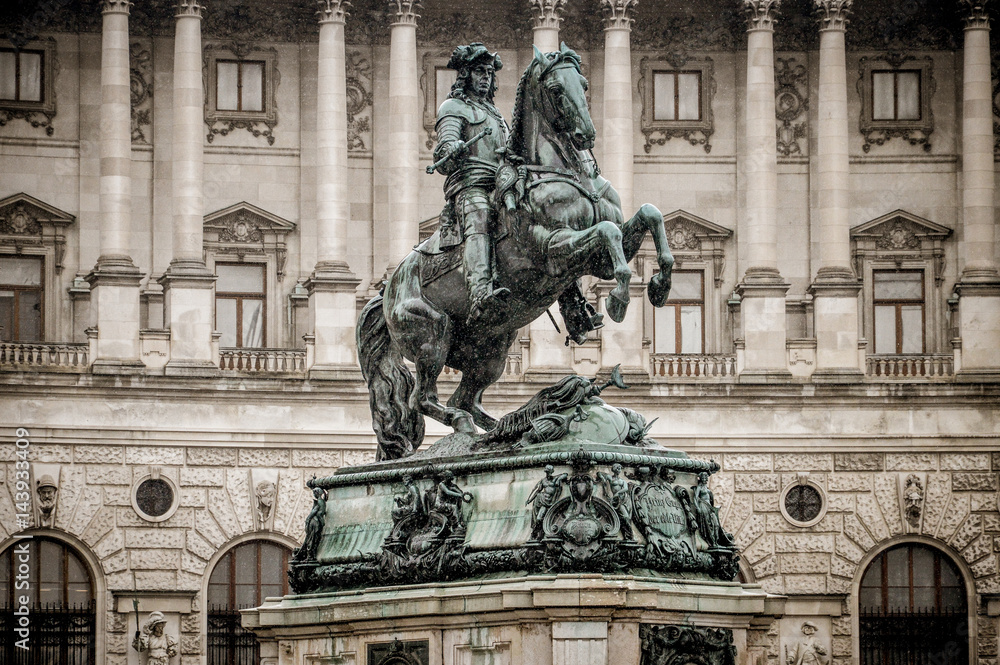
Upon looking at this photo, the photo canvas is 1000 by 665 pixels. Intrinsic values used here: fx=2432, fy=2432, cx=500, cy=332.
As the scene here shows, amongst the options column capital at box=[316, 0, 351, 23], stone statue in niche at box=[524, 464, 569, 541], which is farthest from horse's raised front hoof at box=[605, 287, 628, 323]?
column capital at box=[316, 0, 351, 23]

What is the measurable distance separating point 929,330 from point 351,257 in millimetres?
12440

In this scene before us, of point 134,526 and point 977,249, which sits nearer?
point 134,526

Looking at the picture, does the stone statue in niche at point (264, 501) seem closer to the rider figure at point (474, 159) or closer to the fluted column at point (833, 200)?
the fluted column at point (833, 200)

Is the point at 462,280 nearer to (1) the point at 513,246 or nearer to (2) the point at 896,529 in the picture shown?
(1) the point at 513,246

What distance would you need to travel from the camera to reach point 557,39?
5141 centimetres

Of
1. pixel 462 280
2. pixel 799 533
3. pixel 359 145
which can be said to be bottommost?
pixel 799 533

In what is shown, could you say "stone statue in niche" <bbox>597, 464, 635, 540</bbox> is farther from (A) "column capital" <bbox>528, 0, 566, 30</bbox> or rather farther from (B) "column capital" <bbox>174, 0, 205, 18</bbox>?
(A) "column capital" <bbox>528, 0, 566, 30</bbox>

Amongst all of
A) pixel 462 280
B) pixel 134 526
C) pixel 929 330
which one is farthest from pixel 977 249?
pixel 462 280

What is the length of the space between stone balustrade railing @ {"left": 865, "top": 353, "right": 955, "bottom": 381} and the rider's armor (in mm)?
→ 32930

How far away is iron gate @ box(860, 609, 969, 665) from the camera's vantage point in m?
47.5

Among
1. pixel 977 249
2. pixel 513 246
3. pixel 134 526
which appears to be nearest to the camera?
pixel 513 246

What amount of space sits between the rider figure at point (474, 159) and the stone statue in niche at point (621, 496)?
1676 millimetres

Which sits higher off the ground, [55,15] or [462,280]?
[55,15]

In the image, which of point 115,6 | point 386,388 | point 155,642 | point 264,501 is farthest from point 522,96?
point 115,6
